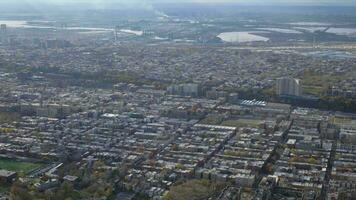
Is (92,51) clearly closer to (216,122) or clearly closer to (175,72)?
(175,72)

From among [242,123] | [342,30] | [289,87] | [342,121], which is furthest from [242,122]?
[342,30]

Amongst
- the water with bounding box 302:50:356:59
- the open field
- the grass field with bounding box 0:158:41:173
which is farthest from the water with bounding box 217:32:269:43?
the grass field with bounding box 0:158:41:173

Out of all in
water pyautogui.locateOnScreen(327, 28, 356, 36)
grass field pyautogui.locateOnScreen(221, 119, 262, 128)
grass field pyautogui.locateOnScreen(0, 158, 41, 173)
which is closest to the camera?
grass field pyautogui.locateOnScreen(0, 158, 41, 173)

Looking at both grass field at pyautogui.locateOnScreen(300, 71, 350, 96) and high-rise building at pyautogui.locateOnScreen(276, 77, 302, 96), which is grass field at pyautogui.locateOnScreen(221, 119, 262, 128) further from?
grass field at pyautogui.locateOnScreen(300, 71, 350, 96)

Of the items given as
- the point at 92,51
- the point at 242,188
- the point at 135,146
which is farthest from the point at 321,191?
the point at 92,51

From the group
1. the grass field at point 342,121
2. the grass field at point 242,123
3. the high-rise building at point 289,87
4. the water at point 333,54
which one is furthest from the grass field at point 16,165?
the water at point 333,54

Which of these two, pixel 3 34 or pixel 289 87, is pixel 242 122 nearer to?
pixel 289 87
